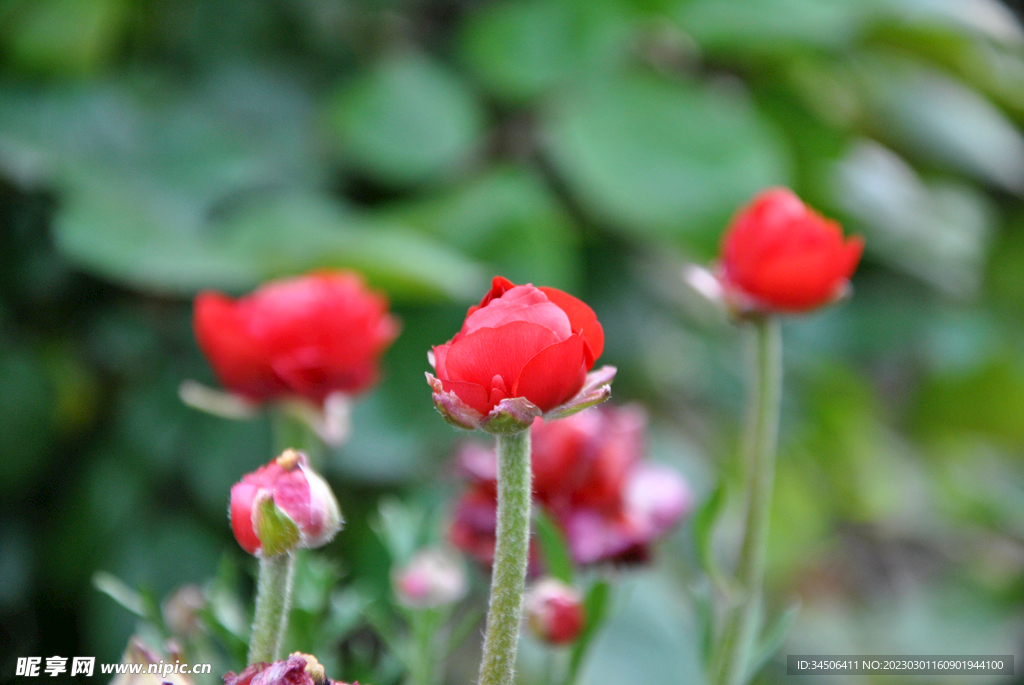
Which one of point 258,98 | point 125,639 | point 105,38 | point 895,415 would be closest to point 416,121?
point 258,98

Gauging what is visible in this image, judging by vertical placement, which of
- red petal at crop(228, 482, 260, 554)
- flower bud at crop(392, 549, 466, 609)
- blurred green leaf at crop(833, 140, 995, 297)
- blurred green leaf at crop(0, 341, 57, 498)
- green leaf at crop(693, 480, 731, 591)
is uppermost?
red petal at crop(228, 482, 260, 554)

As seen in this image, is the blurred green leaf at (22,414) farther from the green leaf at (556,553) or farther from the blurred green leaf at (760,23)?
the blurred green leaf at (760,23)

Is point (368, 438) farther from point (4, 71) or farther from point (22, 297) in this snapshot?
point (4, 71)

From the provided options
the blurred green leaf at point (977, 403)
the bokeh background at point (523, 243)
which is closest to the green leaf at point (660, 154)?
the bokeh background at point (523, 243)

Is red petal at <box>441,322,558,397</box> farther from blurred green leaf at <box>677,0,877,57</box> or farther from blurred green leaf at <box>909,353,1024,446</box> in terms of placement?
blurred green leaf at <box>909,353,1024,446</box>

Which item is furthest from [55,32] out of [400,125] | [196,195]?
[400,125]

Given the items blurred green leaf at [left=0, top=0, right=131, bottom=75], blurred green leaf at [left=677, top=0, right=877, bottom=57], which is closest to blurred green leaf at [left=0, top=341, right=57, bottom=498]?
blurred green leaf at [left=0, top=0, right=131, bottom=75]

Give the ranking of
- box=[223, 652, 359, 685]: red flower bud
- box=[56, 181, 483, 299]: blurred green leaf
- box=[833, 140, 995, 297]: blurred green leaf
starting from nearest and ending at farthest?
box=[223, 652, 359, 685]: red flower bud
box=[56, 181, 483, 299]: blurred green leaf
box=[833, 140, 995, 297]: blurred green leaf
